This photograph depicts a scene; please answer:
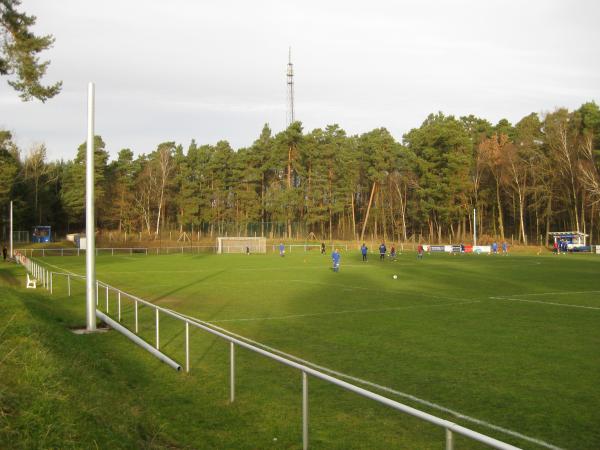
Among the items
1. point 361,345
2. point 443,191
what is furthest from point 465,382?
point 443,191

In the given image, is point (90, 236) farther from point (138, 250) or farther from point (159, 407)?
point (138, 250)

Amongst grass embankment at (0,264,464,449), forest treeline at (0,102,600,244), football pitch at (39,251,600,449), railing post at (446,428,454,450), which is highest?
forest treeline at (0,102,600,244)

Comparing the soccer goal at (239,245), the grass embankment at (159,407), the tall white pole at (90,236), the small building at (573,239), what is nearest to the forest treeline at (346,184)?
the small building at (573,239)

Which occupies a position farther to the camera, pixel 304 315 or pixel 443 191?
pixel 443 191

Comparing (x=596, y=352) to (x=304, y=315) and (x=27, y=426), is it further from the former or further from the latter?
(x=27, y=426)

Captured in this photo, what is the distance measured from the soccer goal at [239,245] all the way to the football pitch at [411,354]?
154 ft

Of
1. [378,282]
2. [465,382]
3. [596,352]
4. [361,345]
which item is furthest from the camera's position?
[378,282]

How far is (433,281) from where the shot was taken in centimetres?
2842

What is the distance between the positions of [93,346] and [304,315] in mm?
6943

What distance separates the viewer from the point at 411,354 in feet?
36.7

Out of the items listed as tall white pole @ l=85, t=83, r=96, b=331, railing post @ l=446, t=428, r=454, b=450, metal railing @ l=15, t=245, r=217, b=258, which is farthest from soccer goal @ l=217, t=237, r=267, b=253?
railing post @ l=446, t=428, r=454, b=450

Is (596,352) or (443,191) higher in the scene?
(443,191)

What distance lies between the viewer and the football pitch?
7.00m

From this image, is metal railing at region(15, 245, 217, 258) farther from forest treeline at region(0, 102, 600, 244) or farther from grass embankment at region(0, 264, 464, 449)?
grass embankment at region(0, 264, 464, 449)
